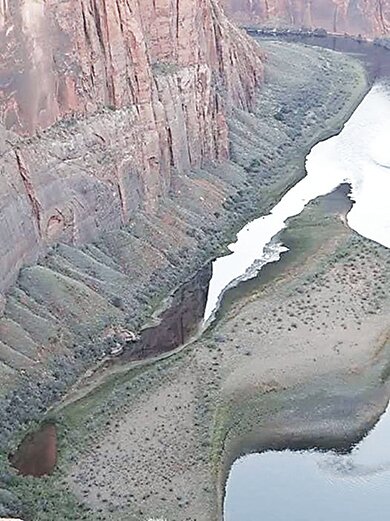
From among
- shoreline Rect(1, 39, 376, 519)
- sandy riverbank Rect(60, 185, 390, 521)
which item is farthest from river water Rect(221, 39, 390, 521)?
sandy riverbank Rect(60, 185, 390, 521)

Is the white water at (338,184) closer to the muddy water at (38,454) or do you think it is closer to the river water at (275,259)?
the river water at (275,259)

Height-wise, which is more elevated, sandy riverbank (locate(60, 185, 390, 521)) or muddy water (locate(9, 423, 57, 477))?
muddy water (locate(9, 423, 57, 477))

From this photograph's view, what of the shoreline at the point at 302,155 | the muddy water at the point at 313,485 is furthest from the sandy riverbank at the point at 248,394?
the muddy water at the point at 313,485

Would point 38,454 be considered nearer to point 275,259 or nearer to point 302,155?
point 275,259

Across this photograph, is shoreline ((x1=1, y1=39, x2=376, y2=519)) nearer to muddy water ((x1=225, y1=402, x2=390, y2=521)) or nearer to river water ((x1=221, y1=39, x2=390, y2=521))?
river water ((x1=221, y1=39, x2=390, y2=521))

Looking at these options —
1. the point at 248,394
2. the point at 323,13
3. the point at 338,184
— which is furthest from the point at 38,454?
the point at 323,13

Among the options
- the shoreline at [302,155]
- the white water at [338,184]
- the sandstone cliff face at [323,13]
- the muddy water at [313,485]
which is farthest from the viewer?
the sandstone cliff face at [323,13]

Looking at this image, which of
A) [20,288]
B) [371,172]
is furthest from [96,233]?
[371,172]
